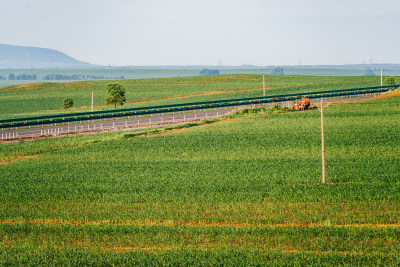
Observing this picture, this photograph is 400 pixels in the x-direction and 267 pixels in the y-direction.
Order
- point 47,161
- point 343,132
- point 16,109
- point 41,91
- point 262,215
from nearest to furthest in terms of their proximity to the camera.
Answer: point 262,215
point 47,161
point 343,132
point 16,109
point 41,91

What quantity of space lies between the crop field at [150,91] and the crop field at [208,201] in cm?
5651

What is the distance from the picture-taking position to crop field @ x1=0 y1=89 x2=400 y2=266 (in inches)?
745

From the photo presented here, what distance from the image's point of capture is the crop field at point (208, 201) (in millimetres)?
18922

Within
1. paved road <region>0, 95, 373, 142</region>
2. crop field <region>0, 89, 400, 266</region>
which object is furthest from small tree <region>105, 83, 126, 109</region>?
crop field <region>0, 89, 400, 266</region>

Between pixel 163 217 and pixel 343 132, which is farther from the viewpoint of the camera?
pixel 343 132

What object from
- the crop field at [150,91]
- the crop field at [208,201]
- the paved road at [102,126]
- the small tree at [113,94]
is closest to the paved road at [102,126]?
the paved road at [102,126]

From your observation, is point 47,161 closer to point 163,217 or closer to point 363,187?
point 163,217

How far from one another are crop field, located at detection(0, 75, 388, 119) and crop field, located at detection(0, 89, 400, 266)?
5651cm

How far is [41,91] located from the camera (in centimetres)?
14600

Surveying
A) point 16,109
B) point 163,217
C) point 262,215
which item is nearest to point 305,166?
point 262,215

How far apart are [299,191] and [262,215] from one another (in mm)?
4978

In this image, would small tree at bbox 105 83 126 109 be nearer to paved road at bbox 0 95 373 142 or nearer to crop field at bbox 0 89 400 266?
paved road at bbox 0 95 373 142

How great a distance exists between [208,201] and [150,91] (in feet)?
373

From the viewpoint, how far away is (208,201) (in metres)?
26.4
